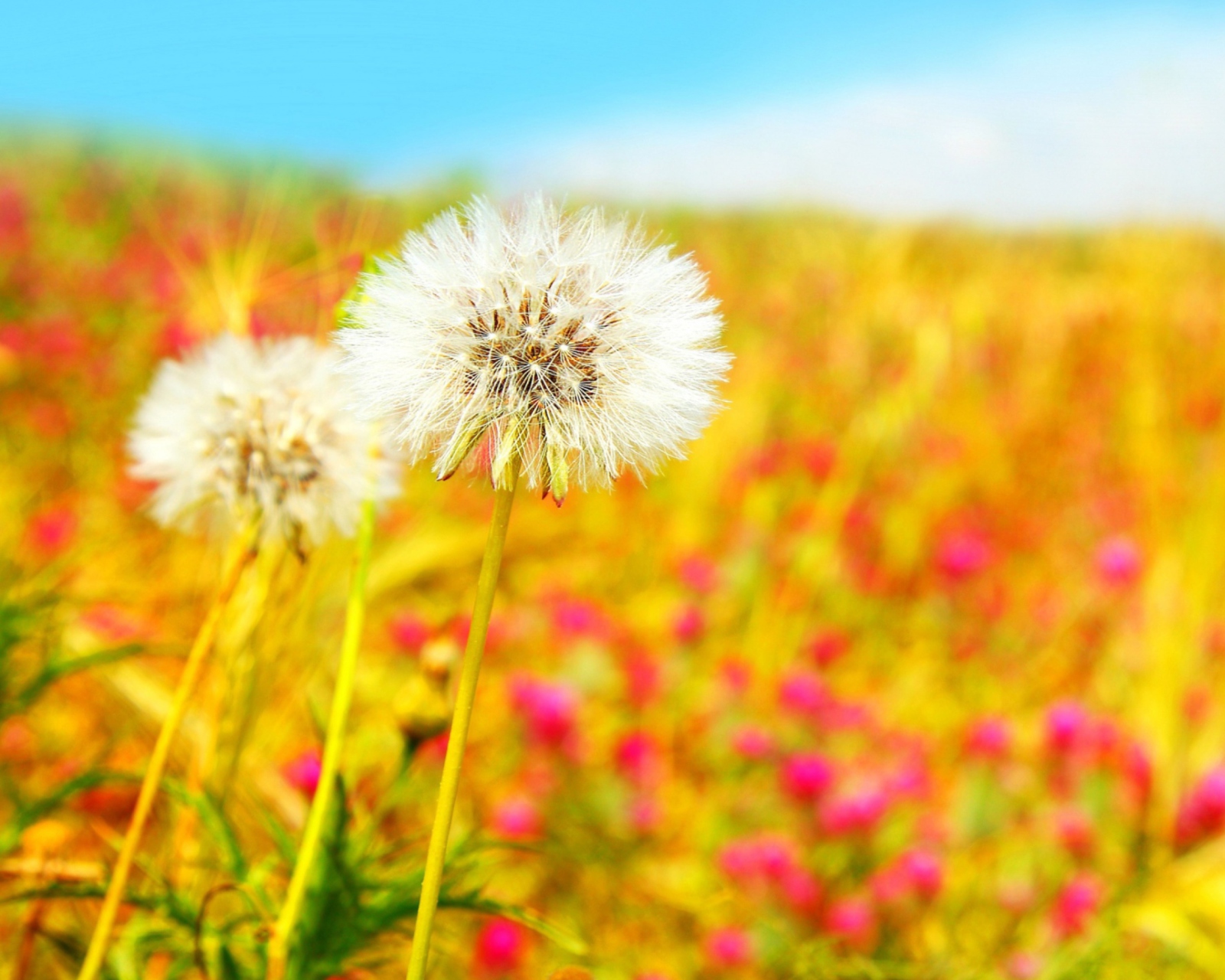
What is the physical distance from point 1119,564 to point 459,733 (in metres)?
2.59

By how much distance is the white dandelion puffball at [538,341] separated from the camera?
600 mm

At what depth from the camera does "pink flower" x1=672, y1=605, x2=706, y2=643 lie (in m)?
2.37

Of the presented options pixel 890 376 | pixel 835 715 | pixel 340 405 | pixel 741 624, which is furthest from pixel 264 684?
pixel 890 376

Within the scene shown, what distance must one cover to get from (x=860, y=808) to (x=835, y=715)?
1.43ft

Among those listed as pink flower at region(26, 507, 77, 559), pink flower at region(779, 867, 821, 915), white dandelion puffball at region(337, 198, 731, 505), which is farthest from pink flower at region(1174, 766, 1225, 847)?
pink flower at region(26, 507, 77, 559)

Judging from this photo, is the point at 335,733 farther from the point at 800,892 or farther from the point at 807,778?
the point at 807,778

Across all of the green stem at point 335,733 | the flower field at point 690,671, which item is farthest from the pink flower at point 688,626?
the green stem at point 335,733

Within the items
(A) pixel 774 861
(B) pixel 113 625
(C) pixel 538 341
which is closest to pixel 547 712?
(A) pixel 774 861

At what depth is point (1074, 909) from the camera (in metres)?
1.64

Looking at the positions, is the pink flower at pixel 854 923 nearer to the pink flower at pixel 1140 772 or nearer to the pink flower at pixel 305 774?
the pink flower at pixel 1140 772

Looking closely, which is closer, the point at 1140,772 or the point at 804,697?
the point at 1140,772

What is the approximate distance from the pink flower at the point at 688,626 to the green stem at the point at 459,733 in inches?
73.4

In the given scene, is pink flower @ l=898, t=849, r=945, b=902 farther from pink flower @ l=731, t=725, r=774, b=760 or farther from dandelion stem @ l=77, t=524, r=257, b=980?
dandelion stem @ l=77, t=524, r=257, b=980

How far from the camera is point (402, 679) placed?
2.41 meters
